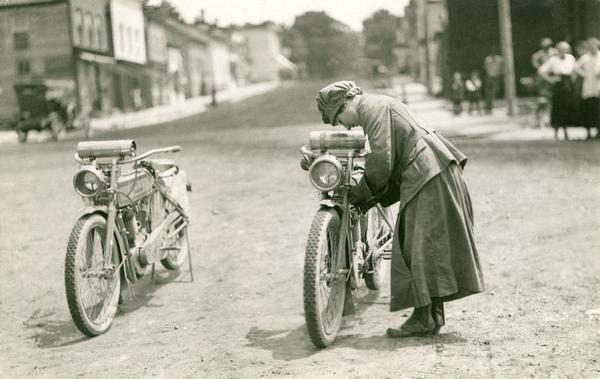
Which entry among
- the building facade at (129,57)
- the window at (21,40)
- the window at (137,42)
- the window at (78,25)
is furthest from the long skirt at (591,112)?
the window at (137,42)

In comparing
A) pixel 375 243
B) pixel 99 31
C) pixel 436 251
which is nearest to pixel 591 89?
pixel 375 243

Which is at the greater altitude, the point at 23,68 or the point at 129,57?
the point at 129,57

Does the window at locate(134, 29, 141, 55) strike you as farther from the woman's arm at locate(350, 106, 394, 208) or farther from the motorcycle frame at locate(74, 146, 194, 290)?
the woman's arm at locate(350, 106, 394, 208)

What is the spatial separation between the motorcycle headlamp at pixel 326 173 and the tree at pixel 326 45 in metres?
106

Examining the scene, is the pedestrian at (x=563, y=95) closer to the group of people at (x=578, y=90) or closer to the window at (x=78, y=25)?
the group of people at (x=578, y=90)

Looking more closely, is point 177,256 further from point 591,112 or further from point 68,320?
point 591,112

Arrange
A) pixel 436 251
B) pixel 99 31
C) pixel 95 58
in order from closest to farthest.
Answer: pixel 436 251
pixel 95 58
pixel 99 31

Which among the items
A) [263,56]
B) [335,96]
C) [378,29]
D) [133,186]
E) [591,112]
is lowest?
[133,186]

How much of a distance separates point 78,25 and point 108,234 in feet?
130

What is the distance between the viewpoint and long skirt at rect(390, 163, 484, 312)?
4719mm

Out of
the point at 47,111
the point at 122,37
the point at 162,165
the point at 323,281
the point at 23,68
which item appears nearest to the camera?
the point at 323,281

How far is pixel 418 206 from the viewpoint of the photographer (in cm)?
474

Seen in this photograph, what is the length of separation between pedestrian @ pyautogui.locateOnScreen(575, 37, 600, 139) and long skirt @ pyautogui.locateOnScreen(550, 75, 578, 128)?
0.19 meters

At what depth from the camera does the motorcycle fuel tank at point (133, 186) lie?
19.2 feet
